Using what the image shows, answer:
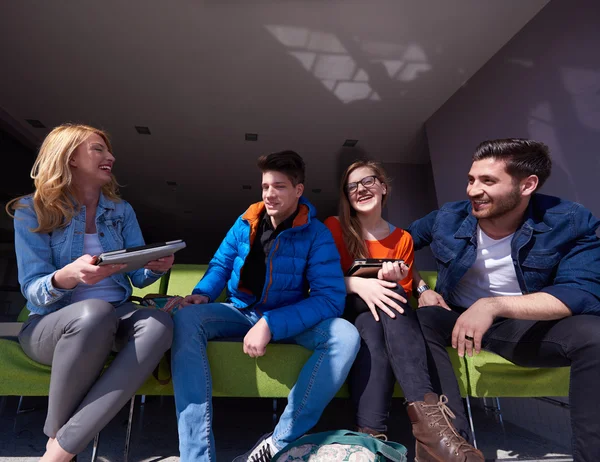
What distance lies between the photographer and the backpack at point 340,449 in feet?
3.84

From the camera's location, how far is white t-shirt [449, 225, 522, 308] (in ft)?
5.65

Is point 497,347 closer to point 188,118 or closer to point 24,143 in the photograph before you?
point 188,118

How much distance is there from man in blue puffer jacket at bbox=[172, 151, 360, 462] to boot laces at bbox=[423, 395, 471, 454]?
0.32m

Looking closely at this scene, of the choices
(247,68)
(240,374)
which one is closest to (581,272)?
(240,374)

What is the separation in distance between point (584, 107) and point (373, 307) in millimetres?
2386

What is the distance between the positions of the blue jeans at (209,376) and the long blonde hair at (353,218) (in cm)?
51

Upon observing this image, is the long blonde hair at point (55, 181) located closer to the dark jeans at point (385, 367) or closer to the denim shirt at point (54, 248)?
the denim shirt at point (54, 248)

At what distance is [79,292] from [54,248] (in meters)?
0.19

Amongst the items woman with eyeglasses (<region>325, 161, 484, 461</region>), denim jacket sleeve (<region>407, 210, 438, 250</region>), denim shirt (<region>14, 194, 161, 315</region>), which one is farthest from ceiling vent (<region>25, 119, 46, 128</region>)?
denim jacket sleeve (<region>407, 210, 438, 250</region>)

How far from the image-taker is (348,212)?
2.05 m

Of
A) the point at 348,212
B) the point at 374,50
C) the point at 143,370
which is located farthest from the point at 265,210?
the point at 374,50

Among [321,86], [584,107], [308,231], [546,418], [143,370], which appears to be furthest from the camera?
[321,86]

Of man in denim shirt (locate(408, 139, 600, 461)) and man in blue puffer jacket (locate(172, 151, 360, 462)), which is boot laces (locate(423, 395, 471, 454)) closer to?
man in denim shirt (locate(408, 139, 600, 461))

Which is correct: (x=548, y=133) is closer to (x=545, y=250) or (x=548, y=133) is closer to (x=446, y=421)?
(x=545, y=250)
